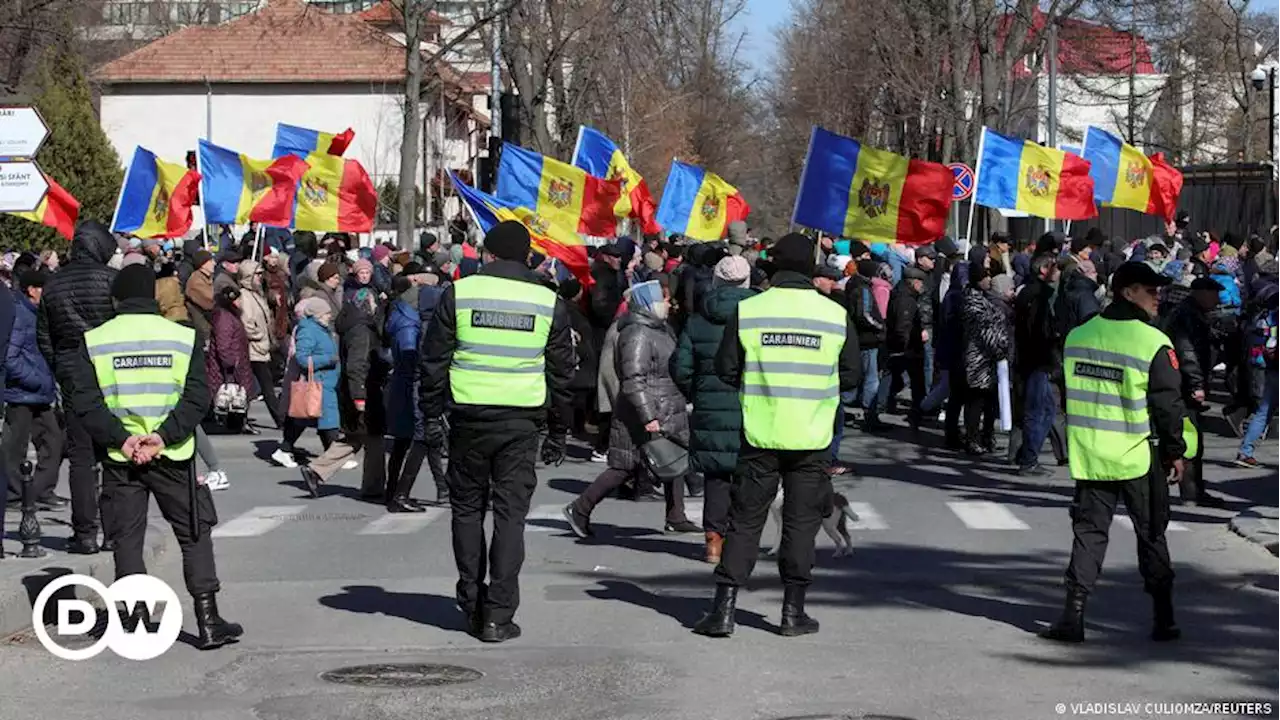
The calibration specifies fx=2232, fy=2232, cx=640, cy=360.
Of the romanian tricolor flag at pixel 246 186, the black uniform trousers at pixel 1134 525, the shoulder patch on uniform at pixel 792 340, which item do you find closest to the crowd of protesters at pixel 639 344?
the shoulder patch on uniform at pixel 792 340

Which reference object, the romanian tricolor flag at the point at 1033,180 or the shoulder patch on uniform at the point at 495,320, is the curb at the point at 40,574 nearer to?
the shoulder patch on uniform at the point at 495,320

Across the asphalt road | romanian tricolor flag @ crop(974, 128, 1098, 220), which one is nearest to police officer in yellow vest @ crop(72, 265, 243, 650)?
the asphalt road

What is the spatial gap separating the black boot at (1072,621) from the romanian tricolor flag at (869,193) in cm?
959

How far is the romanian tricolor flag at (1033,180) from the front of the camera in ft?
74.1

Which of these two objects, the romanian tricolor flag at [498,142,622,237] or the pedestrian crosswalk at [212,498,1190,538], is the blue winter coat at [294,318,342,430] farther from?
the romanian tricolor flag at [498,142,622,237]

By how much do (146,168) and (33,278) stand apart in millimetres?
12437

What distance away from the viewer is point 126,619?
10.3 metres

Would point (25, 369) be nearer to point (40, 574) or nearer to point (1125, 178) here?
point (40, 574)

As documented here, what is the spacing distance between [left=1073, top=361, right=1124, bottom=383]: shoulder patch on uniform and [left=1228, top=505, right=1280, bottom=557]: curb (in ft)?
12.0

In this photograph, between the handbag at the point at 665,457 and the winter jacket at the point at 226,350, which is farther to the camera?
the winter jacket at the point at 226,350

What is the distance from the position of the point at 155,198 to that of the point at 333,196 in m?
2.17

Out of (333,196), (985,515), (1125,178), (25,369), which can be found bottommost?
(985,515)

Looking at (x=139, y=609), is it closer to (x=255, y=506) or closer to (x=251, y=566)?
(x=251, y=566)

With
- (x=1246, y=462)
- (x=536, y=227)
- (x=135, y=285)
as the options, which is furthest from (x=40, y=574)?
(x=536, y=227)
